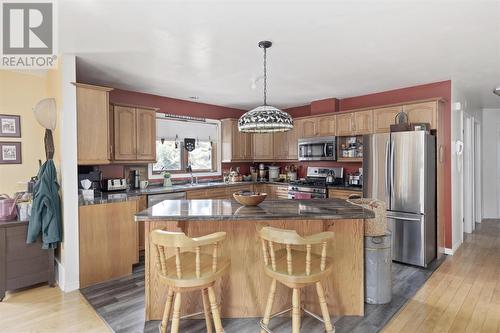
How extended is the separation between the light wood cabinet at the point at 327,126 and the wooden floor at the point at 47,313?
436cm

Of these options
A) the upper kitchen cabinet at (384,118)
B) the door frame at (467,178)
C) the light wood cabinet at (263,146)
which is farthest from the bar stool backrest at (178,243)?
the door frame at (467,178)

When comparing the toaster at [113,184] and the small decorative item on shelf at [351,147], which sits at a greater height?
the small decorative item on shelf at [351,147]

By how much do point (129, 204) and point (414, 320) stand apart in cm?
321

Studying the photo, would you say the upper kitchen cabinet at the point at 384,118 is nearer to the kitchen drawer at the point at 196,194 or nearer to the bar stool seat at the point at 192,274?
the kitchen drawer at the point at 196,194

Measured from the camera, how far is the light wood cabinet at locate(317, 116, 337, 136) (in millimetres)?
5159

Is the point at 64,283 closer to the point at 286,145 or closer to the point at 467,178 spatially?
the point at 286,145

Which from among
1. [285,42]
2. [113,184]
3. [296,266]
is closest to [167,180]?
[113,184]

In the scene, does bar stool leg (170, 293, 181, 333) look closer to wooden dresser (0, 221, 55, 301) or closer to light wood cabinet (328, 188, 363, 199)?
wooden dresser (0, 221, 55, 301)

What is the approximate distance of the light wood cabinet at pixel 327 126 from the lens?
5159 mm

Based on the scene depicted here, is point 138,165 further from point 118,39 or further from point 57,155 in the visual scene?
point 118,39

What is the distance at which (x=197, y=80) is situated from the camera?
4129mm

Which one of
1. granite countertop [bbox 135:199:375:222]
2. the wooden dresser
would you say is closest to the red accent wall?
the wooden dresser

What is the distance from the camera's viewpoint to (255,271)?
2498 mm

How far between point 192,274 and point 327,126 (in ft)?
13.3
